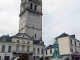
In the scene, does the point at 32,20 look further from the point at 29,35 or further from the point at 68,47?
the point at 68,47

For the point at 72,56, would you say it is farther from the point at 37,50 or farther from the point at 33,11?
the point at 33,11

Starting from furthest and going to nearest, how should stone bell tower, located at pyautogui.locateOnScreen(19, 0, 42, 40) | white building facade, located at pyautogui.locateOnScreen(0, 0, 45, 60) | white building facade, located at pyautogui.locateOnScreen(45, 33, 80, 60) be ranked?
stone bell tower, located at pyautogui.locateOnScreen(19, 0, 42, 40)
white building facade, located at pyautogui.locateOnScreen(0, 0, 45, 60)
white building facade, located at pyautogui.locateOnScreen(45, 33, 80, 60)

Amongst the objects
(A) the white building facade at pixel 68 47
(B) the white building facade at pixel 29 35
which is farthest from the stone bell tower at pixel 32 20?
(A) the white building facade at pixel 68 47

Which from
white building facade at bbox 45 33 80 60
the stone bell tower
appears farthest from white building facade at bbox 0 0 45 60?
white building facade at bbox 45 33 80 60

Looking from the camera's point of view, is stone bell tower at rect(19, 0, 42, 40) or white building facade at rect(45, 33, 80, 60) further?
stone bell tower at rect(19, 0, 42, 40)

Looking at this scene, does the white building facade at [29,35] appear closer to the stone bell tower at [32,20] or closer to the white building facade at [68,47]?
the stone bell tower at [32,20]

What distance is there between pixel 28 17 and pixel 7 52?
19.8m

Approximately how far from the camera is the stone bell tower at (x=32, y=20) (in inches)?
2078

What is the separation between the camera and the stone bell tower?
52781 mm

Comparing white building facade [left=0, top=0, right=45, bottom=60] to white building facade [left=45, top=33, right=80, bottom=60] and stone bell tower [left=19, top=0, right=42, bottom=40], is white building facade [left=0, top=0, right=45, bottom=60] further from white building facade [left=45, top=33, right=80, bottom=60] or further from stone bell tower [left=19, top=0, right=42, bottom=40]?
white building facade [left=45, top=33, right=80, bottom=60]

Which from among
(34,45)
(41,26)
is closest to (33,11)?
(41,26)

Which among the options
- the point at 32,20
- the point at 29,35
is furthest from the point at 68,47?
the point at 32,20

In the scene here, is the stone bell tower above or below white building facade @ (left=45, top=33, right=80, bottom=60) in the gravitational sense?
above

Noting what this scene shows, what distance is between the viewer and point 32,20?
5472 cm
